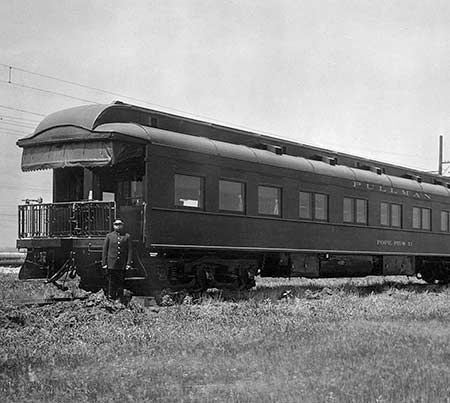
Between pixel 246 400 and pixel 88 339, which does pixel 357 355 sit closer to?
pixel 246 400

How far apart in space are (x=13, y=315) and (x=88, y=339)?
205 cm

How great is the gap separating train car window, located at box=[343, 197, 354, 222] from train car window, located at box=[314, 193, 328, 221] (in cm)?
98

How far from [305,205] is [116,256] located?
600 centimetres

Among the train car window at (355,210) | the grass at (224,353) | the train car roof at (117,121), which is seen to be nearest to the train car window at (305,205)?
the train car roof at (117,121)

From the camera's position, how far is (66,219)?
13102mm

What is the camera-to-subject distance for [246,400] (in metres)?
5.88

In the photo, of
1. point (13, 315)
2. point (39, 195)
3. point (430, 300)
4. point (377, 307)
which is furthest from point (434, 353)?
point (39, 195)

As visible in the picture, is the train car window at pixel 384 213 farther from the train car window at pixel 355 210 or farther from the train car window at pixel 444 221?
the train car window at pixel 444 221

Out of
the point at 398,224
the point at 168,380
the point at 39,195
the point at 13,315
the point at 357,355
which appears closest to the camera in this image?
the point at 168,380

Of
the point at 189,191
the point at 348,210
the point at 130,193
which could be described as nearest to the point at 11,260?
the point at 348,210

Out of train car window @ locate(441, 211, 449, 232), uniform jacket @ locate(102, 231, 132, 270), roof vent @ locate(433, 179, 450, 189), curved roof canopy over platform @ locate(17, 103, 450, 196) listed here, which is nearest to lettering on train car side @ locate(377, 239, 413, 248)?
train car window @ locate(441, 211, 449, 232)

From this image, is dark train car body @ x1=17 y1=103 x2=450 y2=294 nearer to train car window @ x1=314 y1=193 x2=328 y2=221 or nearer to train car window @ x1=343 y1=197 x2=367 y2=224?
train car window @ x1=314 y1=193 x2=328 y2=221

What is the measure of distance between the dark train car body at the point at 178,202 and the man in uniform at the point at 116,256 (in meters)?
0.46

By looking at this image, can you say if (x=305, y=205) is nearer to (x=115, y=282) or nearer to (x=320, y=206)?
(x=320, y=206)
